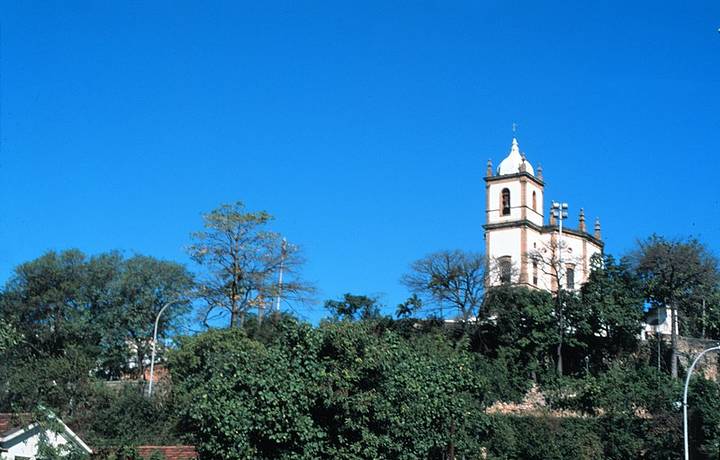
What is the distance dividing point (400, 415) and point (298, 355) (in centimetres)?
282

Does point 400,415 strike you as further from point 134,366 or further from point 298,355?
point 134,366

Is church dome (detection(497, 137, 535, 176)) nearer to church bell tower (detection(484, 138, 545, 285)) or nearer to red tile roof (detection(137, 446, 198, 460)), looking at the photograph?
church bell tower (detection(484, 138, 545, 285))

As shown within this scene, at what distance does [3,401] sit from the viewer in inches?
1452

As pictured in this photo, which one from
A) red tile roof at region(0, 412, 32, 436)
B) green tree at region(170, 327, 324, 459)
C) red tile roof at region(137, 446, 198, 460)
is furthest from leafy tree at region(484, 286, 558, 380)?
red tile roof at region(0, 412, 32, 436)

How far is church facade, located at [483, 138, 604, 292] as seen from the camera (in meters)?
57.5

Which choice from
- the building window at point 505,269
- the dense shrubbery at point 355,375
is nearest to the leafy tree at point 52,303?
the dense shrubbery at point 355,375

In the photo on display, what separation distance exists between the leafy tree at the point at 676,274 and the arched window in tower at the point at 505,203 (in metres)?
13.5

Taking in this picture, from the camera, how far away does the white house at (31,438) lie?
85.1ft

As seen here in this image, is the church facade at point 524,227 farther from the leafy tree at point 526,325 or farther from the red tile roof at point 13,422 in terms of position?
the red tile roof at point 13,422

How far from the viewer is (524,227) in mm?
58656

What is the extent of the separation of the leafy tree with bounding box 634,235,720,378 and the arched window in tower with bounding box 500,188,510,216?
13519mm

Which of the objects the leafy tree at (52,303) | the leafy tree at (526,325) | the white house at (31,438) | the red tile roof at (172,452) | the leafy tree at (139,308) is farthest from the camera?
the leafy tree at (139,308)

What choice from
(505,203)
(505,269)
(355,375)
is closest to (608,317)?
(505,269)

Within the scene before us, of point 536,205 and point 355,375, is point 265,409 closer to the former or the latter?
point 355,375
